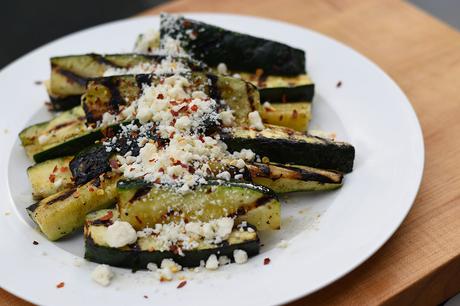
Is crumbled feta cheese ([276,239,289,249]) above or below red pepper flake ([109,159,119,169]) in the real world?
below

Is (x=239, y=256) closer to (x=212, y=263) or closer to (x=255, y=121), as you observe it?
(x=212, y=263)

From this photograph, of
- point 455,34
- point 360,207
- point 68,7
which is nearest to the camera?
point 360,207

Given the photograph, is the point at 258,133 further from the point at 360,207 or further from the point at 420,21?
the point at 420,21

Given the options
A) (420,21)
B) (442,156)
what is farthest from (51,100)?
(420,21)

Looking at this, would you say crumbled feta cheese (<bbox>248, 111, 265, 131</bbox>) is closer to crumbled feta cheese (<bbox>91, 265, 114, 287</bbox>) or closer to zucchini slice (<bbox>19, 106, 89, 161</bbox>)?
zucchini slice (<bbox>19, 106, 89, 161</bbox>)

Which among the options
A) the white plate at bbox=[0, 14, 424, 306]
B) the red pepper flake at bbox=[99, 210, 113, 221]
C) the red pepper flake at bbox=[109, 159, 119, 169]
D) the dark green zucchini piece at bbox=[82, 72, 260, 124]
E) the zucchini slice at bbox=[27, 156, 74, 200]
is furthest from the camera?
the dark green zucchini piece at bbox=[82, 72, 260, 124]

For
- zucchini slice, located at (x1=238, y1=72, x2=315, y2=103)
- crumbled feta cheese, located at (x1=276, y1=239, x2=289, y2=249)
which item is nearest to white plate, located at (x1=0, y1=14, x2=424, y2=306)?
crumbled feta cheese, located at (x1=276, y1=239, x2=289, y2=249)

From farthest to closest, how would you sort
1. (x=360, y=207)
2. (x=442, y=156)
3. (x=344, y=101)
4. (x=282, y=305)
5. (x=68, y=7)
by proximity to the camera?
(x=68, y=7), (x=344, y=101), (x=442, y=156), (x=360, y=207), (x=282, y=305)

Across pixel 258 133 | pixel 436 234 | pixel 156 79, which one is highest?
pixel 156 79
